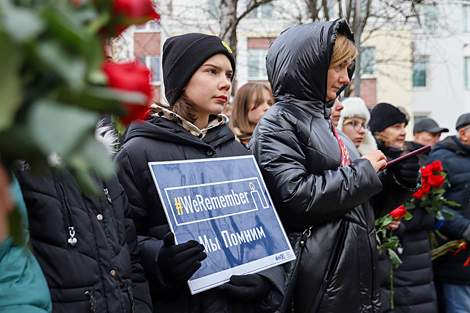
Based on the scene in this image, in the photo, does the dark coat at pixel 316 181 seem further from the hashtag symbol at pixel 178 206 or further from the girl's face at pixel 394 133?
the girl's face at pixel 394 133

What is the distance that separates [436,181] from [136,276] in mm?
3458

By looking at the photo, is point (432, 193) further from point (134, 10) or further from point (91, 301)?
point (134, 10)

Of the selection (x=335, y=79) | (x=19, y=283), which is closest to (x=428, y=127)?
(x=335, y=79)

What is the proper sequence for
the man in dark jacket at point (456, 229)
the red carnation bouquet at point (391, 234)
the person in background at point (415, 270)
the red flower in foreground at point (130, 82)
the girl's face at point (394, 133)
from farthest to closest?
the girl's face at point (394, 133) → the man in dark jacket at point (456, 229) → the person in background at point (415, 270) → the red carnation bouquet at point (391, 234) → the red flower in foreground at point (130, 82)

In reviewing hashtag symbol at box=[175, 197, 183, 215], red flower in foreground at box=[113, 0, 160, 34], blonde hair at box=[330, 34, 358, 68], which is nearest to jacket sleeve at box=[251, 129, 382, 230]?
blonde hair at box=[330, 34, 358, 68]

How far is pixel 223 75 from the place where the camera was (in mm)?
2469

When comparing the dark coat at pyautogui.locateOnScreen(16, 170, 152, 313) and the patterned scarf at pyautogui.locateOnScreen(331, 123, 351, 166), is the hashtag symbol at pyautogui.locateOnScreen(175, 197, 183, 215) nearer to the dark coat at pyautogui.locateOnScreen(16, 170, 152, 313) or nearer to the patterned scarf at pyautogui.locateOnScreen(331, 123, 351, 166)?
the dark coat at pyautogui.locateOnScreen(16, 170, 152, 313)

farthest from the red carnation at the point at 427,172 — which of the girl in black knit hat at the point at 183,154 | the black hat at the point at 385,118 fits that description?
the girl in black knit hat at the point at 183,154

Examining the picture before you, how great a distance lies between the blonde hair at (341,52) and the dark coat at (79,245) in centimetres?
149

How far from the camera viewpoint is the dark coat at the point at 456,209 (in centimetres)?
486

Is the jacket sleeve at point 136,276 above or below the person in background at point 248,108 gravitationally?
below

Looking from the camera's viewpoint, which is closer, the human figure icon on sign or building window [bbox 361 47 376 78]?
the human figure icon on sign

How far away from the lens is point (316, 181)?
2443mm

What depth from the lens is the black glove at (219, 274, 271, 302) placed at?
2014 mm
